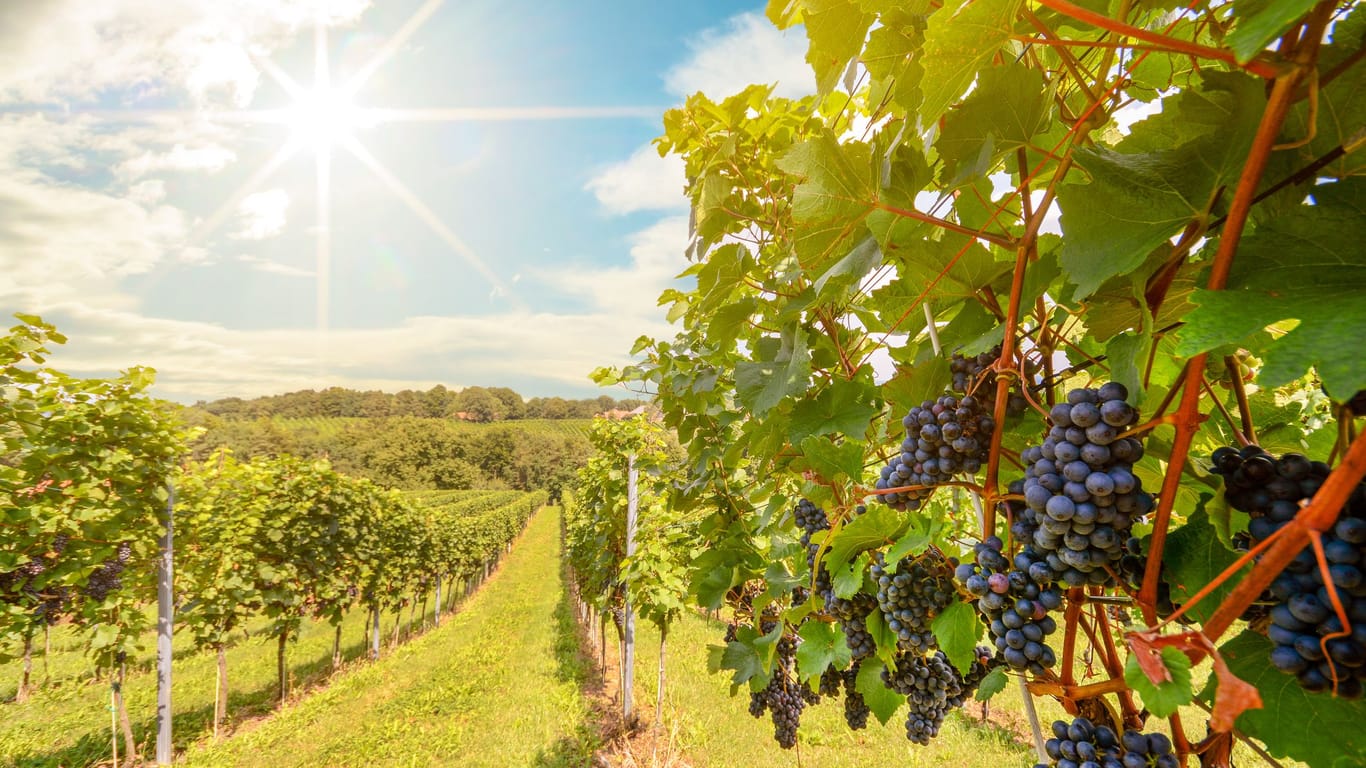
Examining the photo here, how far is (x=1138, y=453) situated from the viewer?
0.67m

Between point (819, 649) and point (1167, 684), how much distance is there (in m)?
1.16

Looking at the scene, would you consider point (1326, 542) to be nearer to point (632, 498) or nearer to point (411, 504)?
point (632, 498)

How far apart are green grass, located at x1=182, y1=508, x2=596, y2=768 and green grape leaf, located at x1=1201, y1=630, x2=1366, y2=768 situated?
878 cm

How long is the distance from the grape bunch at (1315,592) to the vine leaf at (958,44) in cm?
62

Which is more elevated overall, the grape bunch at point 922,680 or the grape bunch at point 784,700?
the grape bunch at point 922,680

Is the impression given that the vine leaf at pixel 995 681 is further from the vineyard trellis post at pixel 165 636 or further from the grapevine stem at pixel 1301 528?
the vineyard trellis post at pixel 165 636

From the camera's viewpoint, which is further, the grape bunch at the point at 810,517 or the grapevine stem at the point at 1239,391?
the grape bunch at the point at 810,517

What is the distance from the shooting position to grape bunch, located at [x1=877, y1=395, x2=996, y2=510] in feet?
3.03

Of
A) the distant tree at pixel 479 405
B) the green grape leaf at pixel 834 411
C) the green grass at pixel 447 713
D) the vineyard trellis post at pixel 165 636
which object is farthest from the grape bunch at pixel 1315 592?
the distant tree at pixel 479 405

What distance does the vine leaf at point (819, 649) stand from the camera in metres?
1.53

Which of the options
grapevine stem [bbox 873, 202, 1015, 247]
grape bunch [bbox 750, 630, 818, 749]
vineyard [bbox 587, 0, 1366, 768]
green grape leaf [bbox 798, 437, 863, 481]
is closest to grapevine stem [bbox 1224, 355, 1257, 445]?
vineyard [bbox 587, 0, 1366, 768]

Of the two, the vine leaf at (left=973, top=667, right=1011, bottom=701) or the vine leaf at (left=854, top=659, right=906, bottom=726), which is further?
the vine leaf at (left=854, top=659, right=906, bottom=726)

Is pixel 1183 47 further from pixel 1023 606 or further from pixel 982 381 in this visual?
pixel 1023 606

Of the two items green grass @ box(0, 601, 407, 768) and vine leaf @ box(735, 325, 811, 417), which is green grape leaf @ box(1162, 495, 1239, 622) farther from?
green grass @ box(0, 601, 407, 768)
